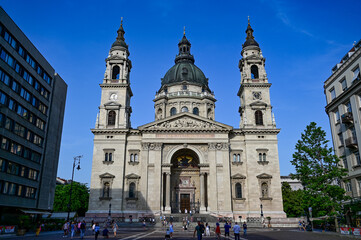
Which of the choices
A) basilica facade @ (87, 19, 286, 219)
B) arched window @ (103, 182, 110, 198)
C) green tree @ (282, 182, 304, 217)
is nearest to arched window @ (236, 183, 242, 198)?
basilica facade @ (87, 19, 286, 219)

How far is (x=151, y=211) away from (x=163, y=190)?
4.36m

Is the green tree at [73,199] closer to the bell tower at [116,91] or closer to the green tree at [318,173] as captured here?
the bell tower at [116,91]

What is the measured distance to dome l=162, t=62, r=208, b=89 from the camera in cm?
6538

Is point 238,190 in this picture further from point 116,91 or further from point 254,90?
point 116,91

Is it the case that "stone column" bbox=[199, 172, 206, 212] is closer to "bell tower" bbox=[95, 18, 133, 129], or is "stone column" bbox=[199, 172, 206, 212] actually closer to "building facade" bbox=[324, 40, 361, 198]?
"bell tower" bbox=[95, 18, 133, 129]

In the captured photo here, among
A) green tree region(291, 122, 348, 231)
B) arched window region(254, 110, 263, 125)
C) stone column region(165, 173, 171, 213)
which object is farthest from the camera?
arched window region(254, 110, 263, 125)

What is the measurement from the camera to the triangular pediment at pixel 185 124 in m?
48.2

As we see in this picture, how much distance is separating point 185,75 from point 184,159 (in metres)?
21.5

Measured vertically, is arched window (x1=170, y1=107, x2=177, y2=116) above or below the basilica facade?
above

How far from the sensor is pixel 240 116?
55.2 metres

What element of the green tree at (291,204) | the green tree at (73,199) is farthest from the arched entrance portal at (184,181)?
the green tree at (73,199)

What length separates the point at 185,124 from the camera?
48.8 m

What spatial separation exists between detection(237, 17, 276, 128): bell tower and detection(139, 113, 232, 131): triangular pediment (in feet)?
17.1

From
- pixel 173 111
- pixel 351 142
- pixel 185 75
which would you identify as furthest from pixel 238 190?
pixel 185 75
